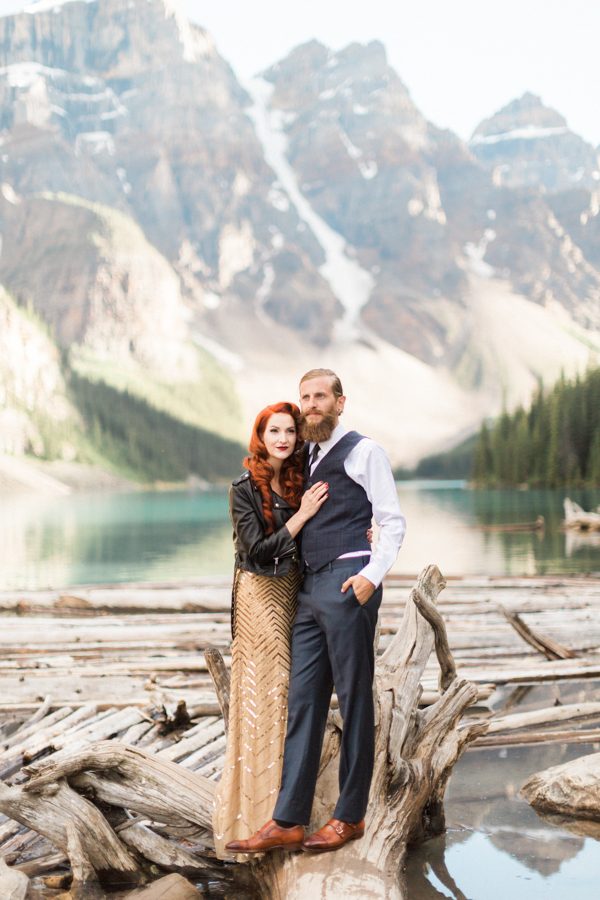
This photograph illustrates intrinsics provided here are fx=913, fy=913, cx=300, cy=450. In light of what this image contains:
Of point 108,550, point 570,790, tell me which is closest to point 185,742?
point 570,790

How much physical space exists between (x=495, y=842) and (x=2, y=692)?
4.81m

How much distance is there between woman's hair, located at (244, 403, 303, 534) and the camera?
491 cm

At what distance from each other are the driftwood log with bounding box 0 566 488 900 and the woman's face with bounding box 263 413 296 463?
136 centimetres

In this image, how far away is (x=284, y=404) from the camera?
495 cm

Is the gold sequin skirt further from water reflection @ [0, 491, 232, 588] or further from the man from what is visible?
water reflection @ [0, 491, 232, 588]

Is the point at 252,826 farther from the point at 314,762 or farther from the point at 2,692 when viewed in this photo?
the point at 2,692

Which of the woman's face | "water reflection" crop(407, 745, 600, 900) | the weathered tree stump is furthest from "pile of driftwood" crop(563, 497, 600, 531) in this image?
the weathered tree stump

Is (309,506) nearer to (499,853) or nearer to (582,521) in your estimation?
(499,853)

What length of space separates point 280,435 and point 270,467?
0.19 metres

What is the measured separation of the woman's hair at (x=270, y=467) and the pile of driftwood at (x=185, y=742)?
1099mm

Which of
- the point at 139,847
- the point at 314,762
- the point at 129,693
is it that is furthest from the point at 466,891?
the point at 129,693

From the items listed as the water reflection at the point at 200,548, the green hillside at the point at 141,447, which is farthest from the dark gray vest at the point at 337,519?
the green hillside at the point at 141,447

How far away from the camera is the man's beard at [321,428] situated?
4.83 meters

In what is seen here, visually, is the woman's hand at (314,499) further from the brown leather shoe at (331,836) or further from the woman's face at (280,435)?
the brown leather shoe at (331,836)
